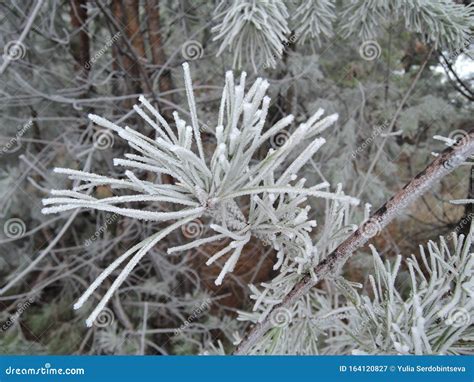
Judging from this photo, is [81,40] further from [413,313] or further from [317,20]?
[413,313]

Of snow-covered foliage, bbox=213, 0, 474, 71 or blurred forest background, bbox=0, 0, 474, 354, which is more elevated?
snow-covered foliage, bbox=213, 0, 474, 71

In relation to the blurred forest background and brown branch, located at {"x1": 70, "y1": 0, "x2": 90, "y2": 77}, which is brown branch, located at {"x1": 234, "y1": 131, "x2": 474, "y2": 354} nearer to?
the blurred forest background

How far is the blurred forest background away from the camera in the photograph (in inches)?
23.2

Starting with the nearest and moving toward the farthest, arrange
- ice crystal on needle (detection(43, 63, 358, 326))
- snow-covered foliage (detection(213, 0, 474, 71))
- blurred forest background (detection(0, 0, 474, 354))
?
ice crystal on needle (detection(43, 63, 358, 326)) → snow-covered foliage (detection(213, 0, 474, 71)) → blurred forest background (detection(0, 0, 474, 354))

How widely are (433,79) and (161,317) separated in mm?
530

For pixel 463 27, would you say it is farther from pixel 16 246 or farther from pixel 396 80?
pixel 16 246

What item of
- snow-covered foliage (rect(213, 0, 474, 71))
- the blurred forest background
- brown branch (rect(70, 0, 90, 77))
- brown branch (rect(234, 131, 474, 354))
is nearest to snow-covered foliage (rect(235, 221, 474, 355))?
brown branch (rect(234, 131, 474, 354))

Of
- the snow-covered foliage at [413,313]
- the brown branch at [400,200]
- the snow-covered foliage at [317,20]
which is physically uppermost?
the snow-covered foliage at [317,20]

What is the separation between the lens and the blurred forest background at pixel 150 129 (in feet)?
1.94

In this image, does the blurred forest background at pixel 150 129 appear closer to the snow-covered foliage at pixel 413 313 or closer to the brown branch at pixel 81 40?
the brown branch at pixel 81 40

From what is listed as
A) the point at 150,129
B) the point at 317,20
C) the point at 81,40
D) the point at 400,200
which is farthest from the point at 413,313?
the point at 81,40

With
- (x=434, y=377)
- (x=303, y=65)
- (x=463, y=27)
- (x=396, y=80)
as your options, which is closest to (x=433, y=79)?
(x=396, y=80)

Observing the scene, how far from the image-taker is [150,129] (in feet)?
2.02

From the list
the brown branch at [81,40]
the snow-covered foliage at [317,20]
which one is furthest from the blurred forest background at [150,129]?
the snow-covered foliage at [317,20]
